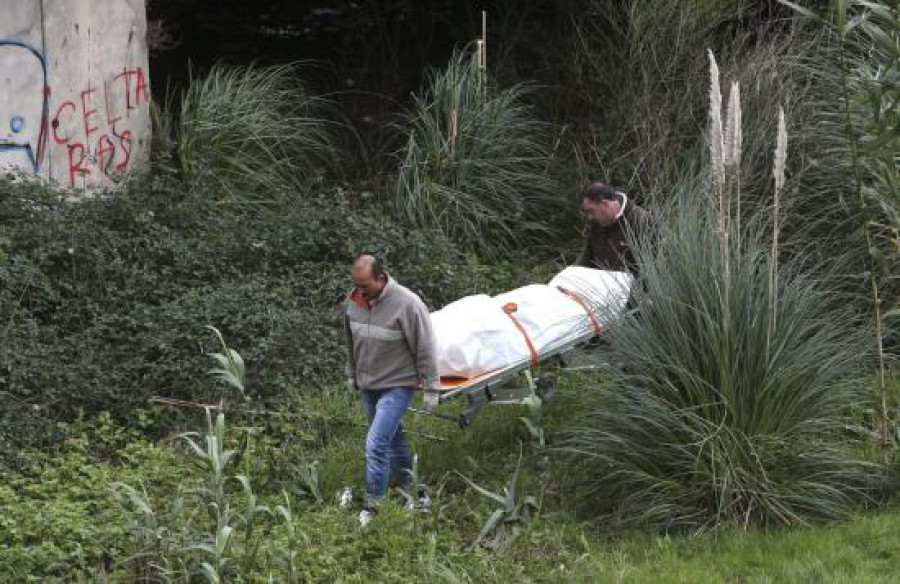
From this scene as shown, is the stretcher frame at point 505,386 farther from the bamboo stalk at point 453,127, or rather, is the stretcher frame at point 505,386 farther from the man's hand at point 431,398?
the bamboo stalk at point 453,127

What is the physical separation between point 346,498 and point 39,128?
6.22m

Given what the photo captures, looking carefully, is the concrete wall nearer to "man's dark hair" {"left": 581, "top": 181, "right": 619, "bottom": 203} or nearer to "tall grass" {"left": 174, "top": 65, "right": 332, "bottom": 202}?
"tall grass" {"left": 174, "top": 65, "right": 332, "bottom": 202}

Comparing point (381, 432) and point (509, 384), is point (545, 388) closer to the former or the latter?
point (509, 384)

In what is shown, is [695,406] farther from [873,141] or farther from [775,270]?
[873,141]

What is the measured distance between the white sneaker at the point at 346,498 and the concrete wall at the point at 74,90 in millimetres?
5458

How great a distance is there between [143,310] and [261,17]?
27.9 ft

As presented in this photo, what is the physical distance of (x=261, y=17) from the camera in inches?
746

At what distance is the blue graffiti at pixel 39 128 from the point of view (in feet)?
43.8

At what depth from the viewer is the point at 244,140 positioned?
14.4 metres

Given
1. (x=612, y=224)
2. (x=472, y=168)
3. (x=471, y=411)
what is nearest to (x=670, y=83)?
(x=472, y=168)

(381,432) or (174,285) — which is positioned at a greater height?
(381,432)

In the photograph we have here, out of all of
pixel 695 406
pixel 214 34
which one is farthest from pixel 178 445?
pixel 214 34

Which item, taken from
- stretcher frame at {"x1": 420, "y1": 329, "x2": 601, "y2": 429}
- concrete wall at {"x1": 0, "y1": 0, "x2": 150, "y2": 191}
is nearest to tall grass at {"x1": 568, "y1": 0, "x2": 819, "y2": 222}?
stretcher frame at {"x1": 420, "y1": 329, "x2": 601, "y2": 429}

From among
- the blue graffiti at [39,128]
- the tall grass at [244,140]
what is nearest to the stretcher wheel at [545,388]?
the tall grass at [244,140]
